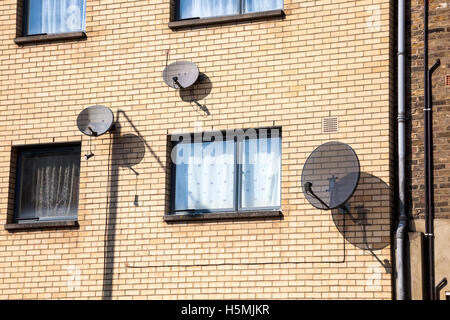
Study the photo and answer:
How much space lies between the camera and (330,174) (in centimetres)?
1398

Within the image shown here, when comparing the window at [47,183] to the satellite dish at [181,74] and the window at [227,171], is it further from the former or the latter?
the satellite dish at [181,74]

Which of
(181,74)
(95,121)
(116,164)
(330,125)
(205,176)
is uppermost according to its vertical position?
(181,74)

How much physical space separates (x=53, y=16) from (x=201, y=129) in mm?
3456

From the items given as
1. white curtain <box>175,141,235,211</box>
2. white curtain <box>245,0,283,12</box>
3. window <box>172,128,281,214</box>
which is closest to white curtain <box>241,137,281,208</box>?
window <box>172,128,281,214</box>

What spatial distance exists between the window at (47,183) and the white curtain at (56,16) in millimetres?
2027

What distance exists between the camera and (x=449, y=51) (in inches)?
556

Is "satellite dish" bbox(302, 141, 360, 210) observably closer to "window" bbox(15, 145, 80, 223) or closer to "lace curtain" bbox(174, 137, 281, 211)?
"lace curtain" bbox(174, 137, 281, 211)

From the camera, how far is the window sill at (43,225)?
1530cm

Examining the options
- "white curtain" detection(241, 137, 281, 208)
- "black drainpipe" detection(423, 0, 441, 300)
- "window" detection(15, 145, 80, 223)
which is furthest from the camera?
"window" detection(15, 145, 80, 223)

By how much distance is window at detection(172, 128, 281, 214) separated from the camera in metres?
14.8

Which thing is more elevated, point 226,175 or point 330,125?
point 330,125

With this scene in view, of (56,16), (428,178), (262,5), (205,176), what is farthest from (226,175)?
(56,16)

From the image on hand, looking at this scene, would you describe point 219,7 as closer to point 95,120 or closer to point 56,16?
point 95,120

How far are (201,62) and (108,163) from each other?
211cm
